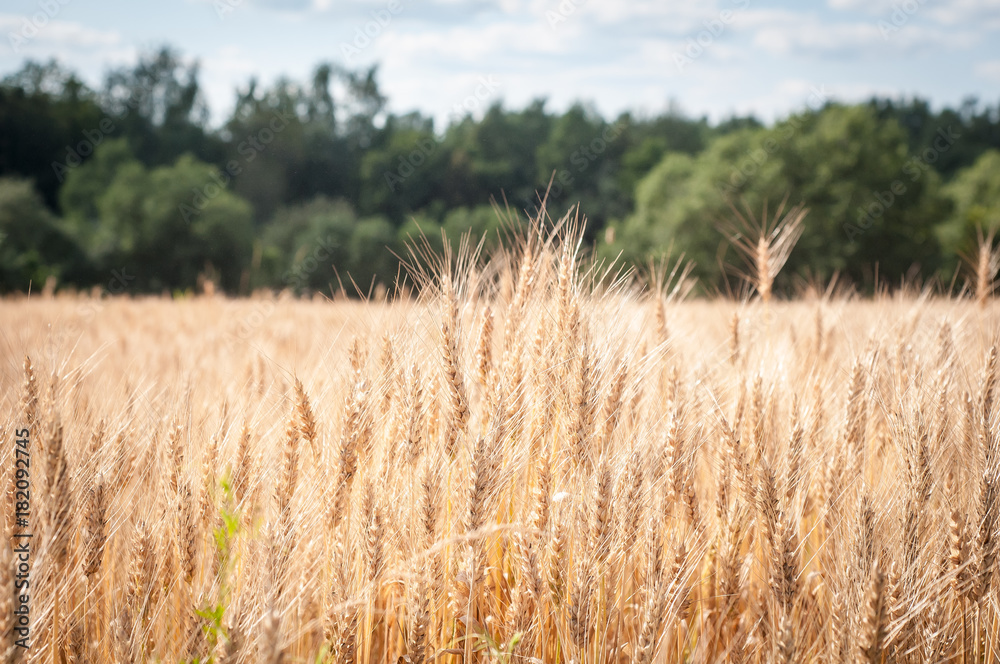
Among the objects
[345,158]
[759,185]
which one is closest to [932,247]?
[759,185]

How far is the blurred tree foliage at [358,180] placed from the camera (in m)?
30.8

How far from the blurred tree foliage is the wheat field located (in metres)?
20.3

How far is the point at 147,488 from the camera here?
187cm

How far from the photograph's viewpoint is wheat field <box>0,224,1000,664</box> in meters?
1.42

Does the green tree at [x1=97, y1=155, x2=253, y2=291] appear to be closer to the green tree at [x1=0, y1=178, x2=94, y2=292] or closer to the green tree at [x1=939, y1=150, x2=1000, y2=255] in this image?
the green tree at [x1=0, y1=178, x2=94, y2=292]

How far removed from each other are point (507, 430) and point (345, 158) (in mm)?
51265

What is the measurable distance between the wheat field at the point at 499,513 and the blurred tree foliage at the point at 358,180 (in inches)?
798

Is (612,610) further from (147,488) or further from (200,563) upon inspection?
(147,488)

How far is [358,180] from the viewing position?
45250mm

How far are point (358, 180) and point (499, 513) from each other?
46810mm
